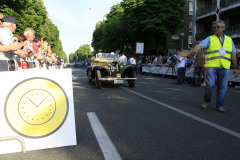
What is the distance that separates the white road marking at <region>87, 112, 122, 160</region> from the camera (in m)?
2.44

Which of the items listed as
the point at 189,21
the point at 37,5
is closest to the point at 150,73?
the point at 189,21

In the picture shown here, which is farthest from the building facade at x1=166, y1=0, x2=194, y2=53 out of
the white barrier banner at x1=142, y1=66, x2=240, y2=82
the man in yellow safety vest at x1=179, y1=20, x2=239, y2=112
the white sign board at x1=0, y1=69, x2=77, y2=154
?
the white sign board at x1=0, y1=69, x2=77, y2=154

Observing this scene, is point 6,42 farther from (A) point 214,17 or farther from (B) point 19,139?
(A) point 214,17

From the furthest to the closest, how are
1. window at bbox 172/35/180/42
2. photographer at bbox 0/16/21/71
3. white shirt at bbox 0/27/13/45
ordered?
window at bbox 172/35/180/42 → white shirt at bbox 0/27/13/45 → photographer at bbox 0/16/21/71

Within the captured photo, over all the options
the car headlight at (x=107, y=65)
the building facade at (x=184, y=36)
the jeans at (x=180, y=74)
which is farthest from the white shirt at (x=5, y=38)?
the building facade at (x=184, y=36)

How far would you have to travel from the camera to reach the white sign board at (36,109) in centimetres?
251

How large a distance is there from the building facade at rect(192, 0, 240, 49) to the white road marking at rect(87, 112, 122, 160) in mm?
22251

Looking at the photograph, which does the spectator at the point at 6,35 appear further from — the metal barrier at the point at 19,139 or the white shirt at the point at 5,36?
the metal barrier at the point at 19,139

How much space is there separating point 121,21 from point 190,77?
88.7 ft

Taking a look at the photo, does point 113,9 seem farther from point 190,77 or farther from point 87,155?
point 87,155

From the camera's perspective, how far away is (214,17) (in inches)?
1065

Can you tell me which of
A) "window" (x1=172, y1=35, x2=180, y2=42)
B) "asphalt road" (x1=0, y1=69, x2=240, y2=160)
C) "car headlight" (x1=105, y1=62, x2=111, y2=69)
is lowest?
"asphalt road" (x1=0, y1=69, x2=240, y2=160)

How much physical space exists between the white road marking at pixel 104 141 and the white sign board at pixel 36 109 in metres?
0.38

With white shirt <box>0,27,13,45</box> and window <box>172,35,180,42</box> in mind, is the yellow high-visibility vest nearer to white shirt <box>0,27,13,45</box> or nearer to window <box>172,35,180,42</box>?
white shirt <box>0,27,13,45</box>
